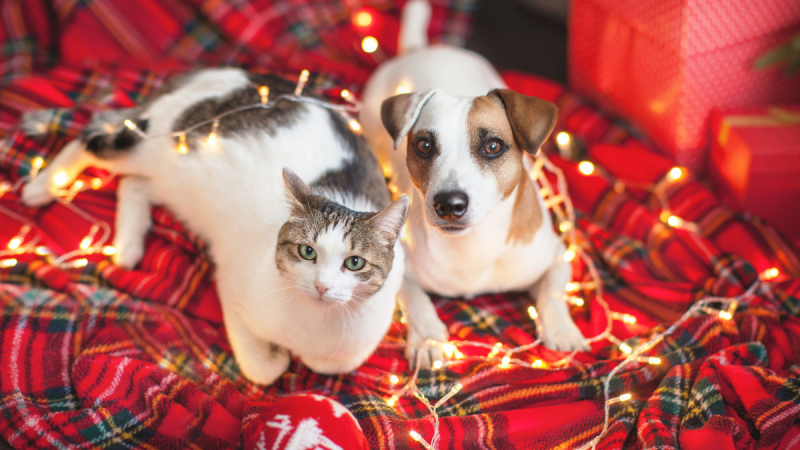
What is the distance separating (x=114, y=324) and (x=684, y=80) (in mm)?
2527

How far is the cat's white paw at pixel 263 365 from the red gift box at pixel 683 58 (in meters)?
2.09

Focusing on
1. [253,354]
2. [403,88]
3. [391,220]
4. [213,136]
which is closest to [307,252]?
[391,220]

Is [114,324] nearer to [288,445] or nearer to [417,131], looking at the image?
[288,445]

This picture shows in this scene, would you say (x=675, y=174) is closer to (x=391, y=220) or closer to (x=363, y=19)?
(x=391, y=220)

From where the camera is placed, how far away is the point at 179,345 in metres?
1.79

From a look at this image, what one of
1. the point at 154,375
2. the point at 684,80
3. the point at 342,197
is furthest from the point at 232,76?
the point at 684,80

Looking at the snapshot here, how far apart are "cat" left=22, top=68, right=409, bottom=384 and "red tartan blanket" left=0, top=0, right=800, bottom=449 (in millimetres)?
132

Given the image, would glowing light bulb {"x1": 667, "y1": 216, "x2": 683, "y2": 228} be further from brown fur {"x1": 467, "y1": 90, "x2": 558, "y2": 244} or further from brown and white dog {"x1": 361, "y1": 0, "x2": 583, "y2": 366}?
brown fur {"x1": 467, "y1": 90, "x2": 558, "y2": 244}

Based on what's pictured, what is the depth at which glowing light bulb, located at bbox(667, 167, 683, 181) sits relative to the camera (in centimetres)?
238

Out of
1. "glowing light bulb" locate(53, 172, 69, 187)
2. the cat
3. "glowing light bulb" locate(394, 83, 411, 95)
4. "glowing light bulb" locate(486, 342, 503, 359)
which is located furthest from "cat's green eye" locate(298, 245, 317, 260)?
"glowing light bulb" locate(53, 172, 69, 187)

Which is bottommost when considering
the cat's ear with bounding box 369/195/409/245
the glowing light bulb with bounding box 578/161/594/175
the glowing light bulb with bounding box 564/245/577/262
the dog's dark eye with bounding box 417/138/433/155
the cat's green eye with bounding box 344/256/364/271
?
the glowing light bulb with bounding box 564/245/577/262

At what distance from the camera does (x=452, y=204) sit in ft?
4.54

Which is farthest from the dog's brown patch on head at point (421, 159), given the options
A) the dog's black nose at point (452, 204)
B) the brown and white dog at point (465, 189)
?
the dog's black nose at point (452, 204)

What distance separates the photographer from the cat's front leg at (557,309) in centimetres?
181
